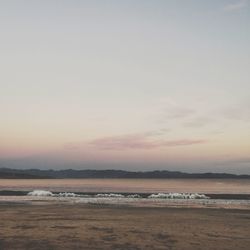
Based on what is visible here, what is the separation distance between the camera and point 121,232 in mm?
22000

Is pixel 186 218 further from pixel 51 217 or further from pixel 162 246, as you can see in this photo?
pixel 162 246

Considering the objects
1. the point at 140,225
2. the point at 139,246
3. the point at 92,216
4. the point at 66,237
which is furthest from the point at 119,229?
the point at 92,216

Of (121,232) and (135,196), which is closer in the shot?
(121,232)

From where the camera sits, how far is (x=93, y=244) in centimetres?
1847

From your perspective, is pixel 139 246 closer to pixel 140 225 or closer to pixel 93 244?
pixel 93 244

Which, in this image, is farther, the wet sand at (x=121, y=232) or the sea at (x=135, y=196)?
the sea at (x=135, y=196)

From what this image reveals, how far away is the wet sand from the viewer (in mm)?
18469

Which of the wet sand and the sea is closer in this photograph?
the wet sand

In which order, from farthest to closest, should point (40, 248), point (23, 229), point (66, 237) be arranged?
point (23, 229), point (66, 237), point (40, 248)

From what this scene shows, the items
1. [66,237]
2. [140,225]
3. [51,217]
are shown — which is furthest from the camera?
[51,217]

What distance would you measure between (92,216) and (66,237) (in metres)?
9.97

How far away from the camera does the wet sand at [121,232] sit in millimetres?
18469

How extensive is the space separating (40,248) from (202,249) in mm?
5961

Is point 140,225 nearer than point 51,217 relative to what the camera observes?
Yes
